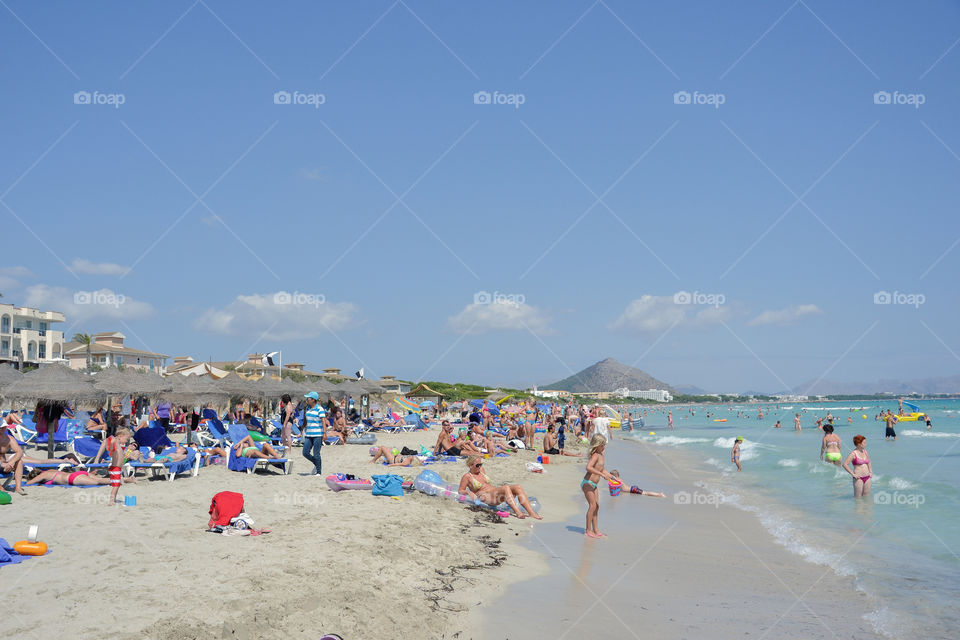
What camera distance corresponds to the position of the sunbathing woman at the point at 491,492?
30.5 ft

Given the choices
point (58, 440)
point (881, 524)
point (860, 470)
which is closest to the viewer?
point (881, 524)

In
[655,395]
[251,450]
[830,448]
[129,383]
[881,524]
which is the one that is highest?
[129,383]

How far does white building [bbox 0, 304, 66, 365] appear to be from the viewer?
54659 millimetres

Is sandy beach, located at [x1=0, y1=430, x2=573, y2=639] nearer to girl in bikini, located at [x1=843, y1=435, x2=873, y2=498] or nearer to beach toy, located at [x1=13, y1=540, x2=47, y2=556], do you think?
beach toy, located at [x1=13, y1=540, x2=47, y2=556]

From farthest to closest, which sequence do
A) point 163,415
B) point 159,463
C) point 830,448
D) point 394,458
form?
point 163,415 → point 830,448 → point 394,458 → point 159,463

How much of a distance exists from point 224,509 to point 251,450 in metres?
5.13

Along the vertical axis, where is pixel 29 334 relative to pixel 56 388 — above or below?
above

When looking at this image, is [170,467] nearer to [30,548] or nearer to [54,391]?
[54,391]

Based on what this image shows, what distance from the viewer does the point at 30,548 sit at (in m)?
5.20

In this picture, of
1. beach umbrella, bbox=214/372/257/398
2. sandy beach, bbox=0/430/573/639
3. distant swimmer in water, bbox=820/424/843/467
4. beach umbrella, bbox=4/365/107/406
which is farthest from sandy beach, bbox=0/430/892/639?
beach umbrella, bbox=214/372/257/398

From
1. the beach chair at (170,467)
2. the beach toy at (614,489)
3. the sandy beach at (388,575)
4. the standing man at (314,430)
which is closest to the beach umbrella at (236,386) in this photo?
the beach chair at (170,467)

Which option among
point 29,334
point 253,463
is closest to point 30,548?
point 253,463

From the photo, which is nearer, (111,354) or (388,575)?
(388,575)

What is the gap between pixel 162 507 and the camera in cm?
780
